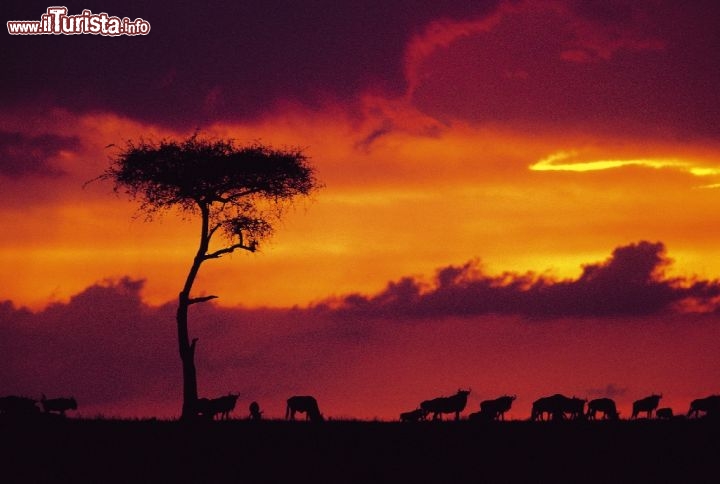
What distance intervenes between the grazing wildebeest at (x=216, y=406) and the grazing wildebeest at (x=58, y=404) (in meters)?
9.52

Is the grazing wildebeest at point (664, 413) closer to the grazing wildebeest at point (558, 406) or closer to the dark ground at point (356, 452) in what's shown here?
the grazing wildebeest at point (558, 406)

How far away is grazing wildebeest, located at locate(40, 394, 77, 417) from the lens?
61.4 metres

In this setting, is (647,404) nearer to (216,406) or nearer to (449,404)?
(449,404)

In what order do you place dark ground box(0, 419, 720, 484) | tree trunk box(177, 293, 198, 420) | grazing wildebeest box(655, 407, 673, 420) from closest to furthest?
dark ground box(0, 419, 720, 484) < tree trunk box(177, 293, 198, 420) < grazing wildebeest box(655, 407, 673, 420)

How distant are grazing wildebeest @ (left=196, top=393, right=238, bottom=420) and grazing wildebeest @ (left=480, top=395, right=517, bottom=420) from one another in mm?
12816

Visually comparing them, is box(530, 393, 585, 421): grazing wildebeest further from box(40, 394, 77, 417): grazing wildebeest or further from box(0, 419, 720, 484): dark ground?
box(40, 394, 77, 417): grazing wildebeest

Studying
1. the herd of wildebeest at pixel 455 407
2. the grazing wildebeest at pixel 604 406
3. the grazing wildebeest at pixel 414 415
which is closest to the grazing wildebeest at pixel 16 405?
the herd of wildebeest at pixel 455 407

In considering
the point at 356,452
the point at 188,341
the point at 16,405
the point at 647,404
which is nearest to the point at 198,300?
the point at 188,341

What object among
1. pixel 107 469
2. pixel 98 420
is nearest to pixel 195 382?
pixel 98 420

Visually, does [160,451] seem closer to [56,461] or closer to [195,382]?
[56,461]

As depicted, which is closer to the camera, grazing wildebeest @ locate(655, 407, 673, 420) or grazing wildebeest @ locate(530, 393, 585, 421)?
grazing wildebeest @ locate(530, 393, 585, 421)

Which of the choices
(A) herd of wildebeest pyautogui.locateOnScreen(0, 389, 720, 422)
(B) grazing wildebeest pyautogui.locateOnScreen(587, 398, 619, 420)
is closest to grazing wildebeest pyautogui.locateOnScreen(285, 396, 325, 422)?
(A) herd of wildebeest pyautogui.locateOnScreen(0, 389, 720, 422)

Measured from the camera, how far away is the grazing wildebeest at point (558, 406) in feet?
196

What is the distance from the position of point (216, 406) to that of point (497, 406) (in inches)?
582
